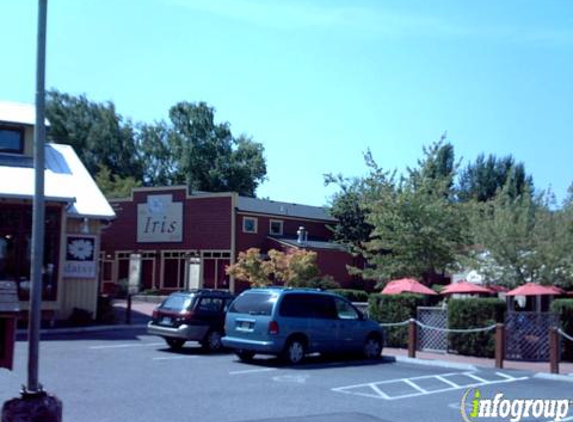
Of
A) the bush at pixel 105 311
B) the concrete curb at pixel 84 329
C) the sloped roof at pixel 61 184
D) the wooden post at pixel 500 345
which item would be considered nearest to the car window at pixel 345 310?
the wooden post at pixel 500 345

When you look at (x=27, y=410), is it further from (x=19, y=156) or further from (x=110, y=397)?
(x=19, y=156)

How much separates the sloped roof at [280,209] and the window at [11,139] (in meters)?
17.9

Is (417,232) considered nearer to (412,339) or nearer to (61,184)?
(412,339)

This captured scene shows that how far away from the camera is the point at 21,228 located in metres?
25.0

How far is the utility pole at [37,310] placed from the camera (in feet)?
21.0

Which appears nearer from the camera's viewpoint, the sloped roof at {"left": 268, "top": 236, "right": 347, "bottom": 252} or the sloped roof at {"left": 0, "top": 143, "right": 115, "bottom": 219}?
the sloped roof at {"left": 0, "top": 143, "right": 115, "bottom": 219}

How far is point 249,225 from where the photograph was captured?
148 feet

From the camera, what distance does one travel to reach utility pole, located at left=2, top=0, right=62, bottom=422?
6.40 metres

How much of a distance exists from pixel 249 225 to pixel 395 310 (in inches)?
908

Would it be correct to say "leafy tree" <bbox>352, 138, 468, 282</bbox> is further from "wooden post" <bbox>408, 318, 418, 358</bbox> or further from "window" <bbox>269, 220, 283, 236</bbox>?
"window" <bbox>269, 220, 283, 236</bbox>

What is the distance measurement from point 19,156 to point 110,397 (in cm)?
1748

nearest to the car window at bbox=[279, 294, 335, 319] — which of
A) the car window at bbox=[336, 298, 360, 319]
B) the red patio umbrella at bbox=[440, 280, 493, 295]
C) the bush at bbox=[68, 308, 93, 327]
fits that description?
the car window at bbox=[336, 298, 360, 319]

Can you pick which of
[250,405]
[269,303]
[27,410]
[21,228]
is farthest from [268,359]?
[27,410]

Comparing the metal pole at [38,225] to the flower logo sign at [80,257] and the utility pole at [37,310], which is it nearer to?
the utility pole at [37,310]
